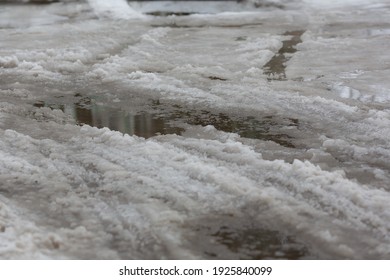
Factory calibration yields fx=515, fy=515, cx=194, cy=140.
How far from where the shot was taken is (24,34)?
7445 millimetres

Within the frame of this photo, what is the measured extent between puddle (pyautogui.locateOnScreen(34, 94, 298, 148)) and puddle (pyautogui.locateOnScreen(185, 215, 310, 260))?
3.54ft

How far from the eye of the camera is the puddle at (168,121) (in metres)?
3.62

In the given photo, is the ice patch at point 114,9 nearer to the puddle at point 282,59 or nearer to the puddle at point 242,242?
the puddle at point 282,59

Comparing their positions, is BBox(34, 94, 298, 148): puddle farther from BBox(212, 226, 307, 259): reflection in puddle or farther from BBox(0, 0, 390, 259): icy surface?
BBox(212, 226, 307, 259): reflection in puddle

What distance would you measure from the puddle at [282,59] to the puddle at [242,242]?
2.70 meters

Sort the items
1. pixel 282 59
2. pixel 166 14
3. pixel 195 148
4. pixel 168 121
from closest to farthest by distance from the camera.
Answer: pixel 195 148
pixel 168 121
pixel 282 59
pixel 166 14

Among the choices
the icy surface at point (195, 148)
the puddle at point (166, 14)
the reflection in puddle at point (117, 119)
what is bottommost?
the puddle at point (166, 14)

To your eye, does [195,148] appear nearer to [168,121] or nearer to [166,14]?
[168,121]

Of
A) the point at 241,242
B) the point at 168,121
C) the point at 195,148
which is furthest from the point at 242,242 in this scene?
the point at 168,121

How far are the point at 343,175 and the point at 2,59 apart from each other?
13.6ft

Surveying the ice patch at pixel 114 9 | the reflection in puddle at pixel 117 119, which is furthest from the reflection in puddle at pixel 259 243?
the ice patch at pixel 114 9

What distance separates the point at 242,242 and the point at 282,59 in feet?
12.2

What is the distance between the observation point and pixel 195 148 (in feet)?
11.0

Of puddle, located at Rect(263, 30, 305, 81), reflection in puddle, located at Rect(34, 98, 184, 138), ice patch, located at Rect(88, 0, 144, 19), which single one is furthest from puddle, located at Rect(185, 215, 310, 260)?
ice patch, located at Rect(88, 0, 144, 19)
